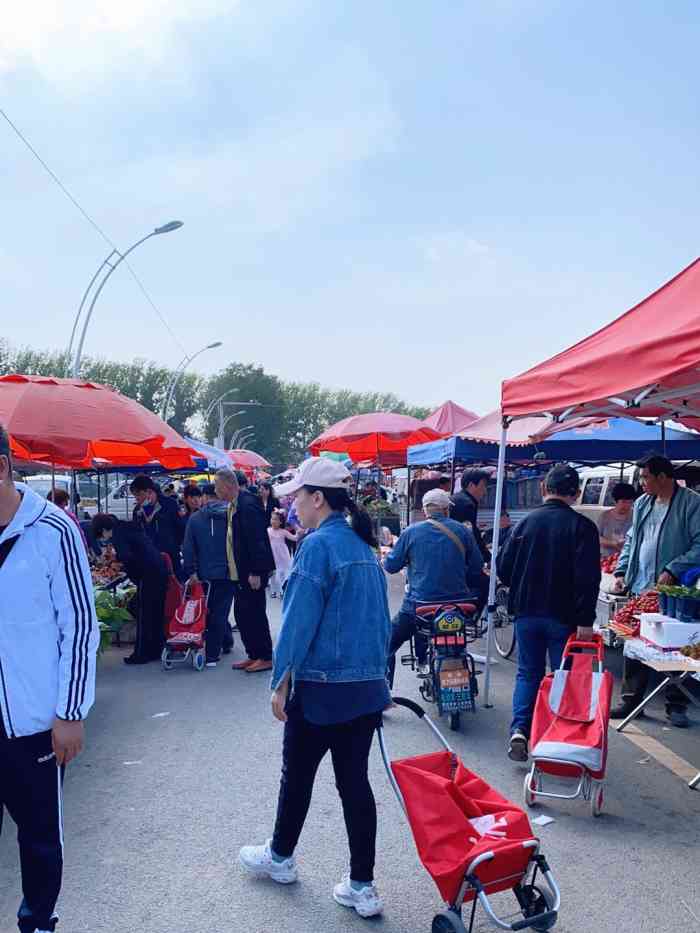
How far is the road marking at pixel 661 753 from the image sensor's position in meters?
5.52

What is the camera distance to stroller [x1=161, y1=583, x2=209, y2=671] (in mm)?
8898

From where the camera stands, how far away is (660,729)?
6.51 metres

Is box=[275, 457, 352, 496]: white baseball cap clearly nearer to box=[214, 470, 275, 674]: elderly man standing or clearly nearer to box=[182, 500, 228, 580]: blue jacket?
box=[214, 470, 275, 674]: elderly man standing

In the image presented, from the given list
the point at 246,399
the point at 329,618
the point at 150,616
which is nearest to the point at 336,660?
the point at 329,618

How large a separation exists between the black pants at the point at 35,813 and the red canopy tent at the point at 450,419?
13.8m

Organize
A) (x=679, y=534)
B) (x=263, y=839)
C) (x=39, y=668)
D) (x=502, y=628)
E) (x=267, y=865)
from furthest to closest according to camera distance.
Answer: (x=502, y=628) < (x=679, y=534) < (x=263, y=839) < (x=267, y=865) < (x=39, y=668)

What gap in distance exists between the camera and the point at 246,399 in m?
87.2

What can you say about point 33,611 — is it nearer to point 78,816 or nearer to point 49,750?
point 49,750

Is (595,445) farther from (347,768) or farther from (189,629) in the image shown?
(347,768)

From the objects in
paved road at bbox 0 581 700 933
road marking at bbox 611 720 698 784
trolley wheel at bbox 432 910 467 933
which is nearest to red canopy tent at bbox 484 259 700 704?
road marking at bbox 611 720 698 784

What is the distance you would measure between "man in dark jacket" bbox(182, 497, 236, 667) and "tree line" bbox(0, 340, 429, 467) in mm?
50094

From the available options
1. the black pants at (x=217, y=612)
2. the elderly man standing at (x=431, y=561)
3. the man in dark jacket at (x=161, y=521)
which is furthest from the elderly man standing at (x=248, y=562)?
the man in dark jacket at (x=161, y=521)

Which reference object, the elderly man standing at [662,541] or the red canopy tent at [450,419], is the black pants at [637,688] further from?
the red canopy tent at [450,419]

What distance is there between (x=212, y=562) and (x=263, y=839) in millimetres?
4686
